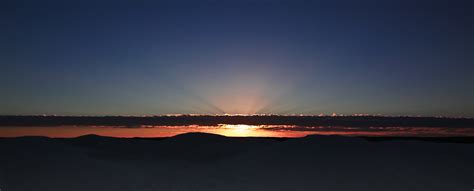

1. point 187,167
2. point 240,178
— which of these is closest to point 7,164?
point 187,167

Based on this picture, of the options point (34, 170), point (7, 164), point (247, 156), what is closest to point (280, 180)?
point (247, 156)

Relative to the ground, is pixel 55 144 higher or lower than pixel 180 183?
higher

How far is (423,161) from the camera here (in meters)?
10.9

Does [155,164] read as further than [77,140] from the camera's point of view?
No

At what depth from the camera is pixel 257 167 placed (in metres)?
10.3

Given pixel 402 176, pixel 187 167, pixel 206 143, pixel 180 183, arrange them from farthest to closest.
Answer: pixel 206 143, pixel 187 167, pixel 402 176, pixel 180 183

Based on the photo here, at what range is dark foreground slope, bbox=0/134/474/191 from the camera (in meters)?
8.92

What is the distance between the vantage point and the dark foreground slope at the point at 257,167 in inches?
351

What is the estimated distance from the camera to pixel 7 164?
9.81 meters

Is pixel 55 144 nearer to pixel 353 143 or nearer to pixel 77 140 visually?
pixel 77 140

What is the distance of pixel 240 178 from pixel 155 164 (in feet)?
7.76

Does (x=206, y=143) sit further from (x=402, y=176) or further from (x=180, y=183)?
(x=402, y=176)

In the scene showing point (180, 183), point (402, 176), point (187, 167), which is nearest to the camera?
point (180, 183)

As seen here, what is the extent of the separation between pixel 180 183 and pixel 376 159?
5003mm
